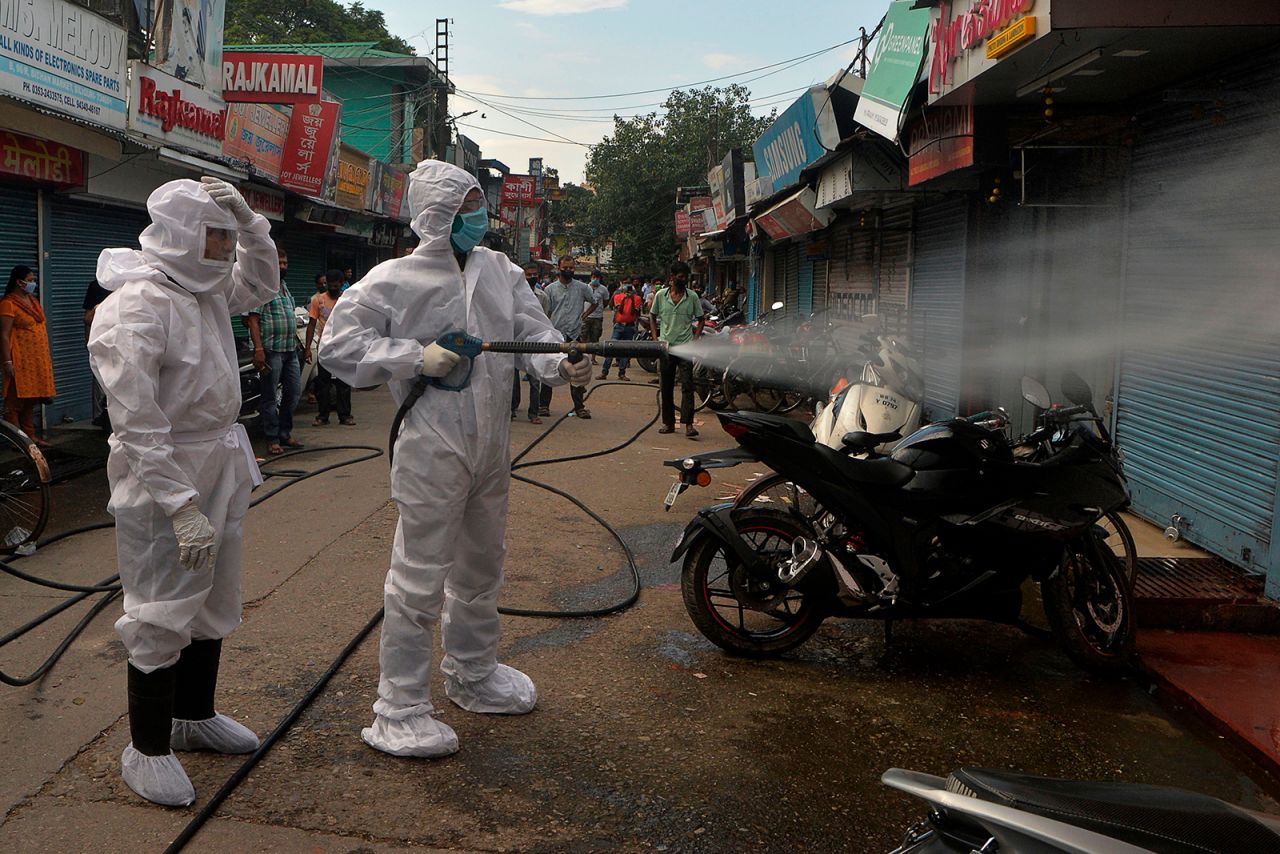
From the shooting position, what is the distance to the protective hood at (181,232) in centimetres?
349

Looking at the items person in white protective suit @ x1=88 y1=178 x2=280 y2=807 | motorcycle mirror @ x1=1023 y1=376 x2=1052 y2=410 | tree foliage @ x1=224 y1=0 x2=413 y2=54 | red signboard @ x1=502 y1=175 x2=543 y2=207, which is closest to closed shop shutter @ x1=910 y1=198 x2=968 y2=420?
motorcycle mirror @ x1=1023 y1=376 x2=1052 y2=410

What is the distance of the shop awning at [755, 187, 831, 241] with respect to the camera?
1477 centimetres

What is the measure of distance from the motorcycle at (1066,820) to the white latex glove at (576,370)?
231cm

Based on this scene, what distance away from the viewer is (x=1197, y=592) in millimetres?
5418

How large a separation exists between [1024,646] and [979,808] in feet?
11.4

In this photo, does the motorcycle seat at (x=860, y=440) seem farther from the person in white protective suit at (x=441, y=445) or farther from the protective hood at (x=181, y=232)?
the protective hood at (x=181, y=232)

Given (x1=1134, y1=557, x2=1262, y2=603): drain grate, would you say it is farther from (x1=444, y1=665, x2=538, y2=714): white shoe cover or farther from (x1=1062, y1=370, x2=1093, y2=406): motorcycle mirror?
(x1=444, y1=665, x2=538, y2=714): white shoe cover

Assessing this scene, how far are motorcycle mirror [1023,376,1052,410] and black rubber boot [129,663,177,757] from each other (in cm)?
375

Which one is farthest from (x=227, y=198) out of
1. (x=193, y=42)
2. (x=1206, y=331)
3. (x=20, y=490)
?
(x=193, y=42)

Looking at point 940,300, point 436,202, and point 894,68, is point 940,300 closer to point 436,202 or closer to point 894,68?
point 894,68

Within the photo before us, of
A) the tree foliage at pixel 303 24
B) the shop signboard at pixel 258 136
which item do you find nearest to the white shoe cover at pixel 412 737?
the shop signboard at pixel 258 136

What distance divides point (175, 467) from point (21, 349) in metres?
7.16

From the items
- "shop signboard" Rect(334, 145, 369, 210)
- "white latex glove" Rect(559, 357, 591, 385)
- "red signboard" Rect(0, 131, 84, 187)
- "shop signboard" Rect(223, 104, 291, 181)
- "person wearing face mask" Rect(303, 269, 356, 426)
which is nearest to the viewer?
"white latex glove" Rect(559, 357, 591, 385)

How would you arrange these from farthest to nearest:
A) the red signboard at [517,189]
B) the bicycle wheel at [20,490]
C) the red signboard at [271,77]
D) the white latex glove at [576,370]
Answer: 1. the red signboard at [517,189]
2. the red signboard at [271,77]
3. the bicycle wheel at [20,490]
4. the white latex glove at [576,370]
